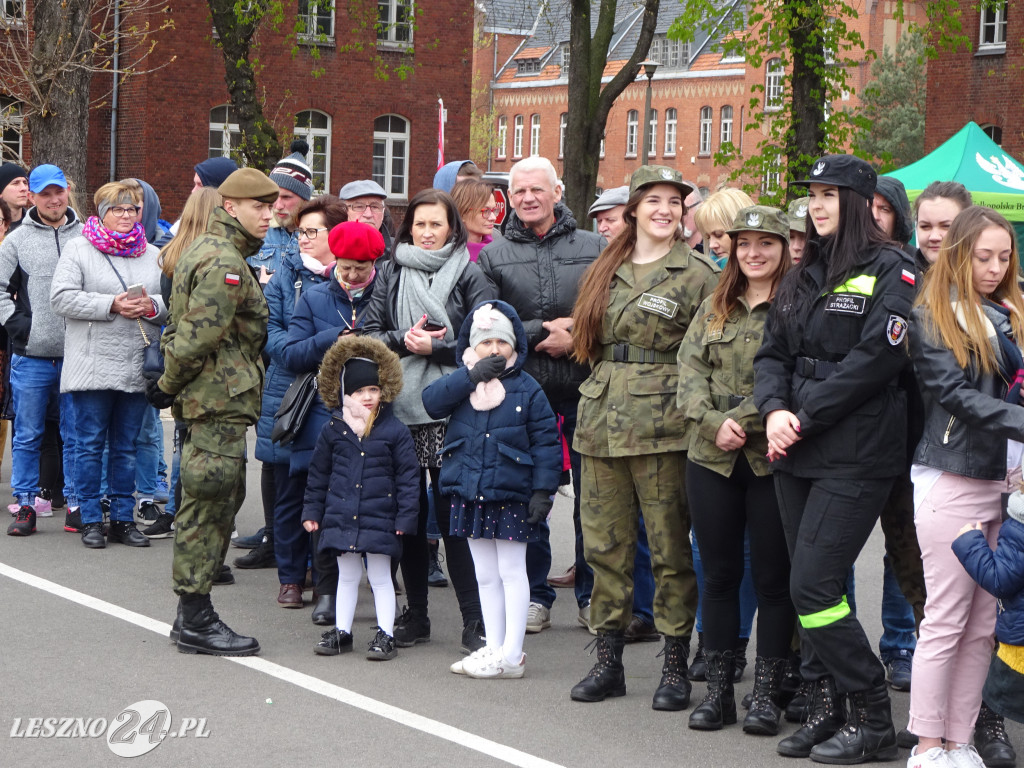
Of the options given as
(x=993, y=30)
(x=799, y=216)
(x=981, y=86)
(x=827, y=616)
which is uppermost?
(x=993, y=30)

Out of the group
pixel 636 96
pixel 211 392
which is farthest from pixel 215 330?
pixel 636 96

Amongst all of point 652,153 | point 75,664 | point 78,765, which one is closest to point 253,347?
point 75,664

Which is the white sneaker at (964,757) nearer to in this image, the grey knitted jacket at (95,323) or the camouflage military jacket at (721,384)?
the camouflage military jacket at (721,384)

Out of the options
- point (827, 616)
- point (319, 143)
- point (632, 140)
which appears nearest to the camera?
point (827, 616)

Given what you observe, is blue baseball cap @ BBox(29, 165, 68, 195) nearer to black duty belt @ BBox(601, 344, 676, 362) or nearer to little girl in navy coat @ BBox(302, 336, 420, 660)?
little girl in navy coat @ BBox(302, 336, 420, 660)

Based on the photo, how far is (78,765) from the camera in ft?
15.9

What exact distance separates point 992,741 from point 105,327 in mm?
5925

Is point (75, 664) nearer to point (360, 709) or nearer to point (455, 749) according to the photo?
point (360, 709)

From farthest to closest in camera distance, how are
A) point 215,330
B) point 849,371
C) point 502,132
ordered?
point 502,132, point 215,330, point 849,371

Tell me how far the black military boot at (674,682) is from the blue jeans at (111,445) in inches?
177

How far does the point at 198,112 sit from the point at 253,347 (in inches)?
998

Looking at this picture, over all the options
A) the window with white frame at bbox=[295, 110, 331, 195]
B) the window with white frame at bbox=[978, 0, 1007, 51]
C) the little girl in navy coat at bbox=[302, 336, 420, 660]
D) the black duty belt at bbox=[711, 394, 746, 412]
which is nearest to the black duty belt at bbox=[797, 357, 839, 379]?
the black duty belt at bbox=[711, 394, 746, 412]

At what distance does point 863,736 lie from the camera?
4.98 m

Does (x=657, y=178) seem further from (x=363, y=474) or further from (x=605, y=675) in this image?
(x=605, y=675)
